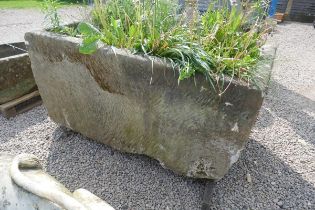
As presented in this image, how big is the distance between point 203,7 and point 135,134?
2.40 metres

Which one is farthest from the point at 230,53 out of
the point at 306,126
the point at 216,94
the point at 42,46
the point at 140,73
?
the point at 306,126

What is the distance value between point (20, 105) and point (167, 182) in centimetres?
184

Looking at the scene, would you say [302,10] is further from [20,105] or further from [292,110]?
[20,105]

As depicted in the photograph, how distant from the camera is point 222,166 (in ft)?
5.96

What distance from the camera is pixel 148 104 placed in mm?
1841

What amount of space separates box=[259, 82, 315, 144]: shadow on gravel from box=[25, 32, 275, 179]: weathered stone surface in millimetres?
1207

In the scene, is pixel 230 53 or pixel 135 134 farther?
pixel 135 134

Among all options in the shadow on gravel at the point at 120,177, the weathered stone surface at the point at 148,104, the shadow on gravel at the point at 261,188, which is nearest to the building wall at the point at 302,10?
the shadow on gravel at the point at 261,188

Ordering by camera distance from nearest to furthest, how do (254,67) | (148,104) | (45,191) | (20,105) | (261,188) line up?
(45,191) → (254,67) → (148,104) → (261,188) → (20,105)

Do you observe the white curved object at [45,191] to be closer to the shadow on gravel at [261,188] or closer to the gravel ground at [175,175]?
the gravel ground at [175,175]

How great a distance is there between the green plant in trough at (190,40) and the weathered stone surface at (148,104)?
0.08m

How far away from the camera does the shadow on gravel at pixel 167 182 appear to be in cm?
195

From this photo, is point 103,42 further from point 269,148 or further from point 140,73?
point 269,148

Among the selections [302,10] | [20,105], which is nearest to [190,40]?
[20,105]
